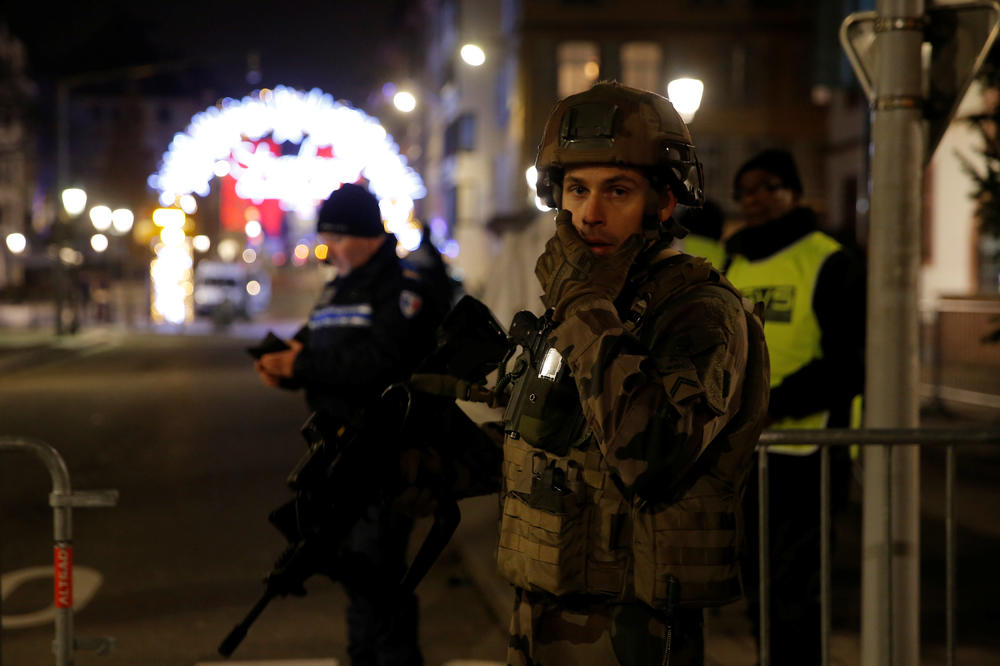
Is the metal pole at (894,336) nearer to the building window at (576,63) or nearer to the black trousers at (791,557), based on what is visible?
the black trousers at (791,557)

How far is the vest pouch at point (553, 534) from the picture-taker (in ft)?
7.04

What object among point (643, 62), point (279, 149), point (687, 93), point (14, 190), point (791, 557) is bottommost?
point (791, 557)

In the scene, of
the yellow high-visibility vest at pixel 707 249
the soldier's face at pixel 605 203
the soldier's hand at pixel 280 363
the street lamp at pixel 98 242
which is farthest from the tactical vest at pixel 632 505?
the street lamp at pixel 98 242

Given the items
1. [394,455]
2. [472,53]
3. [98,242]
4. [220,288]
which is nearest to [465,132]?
[220,288]

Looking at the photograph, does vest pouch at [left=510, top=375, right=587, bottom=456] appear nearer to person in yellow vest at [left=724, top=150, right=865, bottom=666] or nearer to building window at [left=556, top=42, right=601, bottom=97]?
person in yellow vest at [left=724, top=150, right=865, bottom=666]

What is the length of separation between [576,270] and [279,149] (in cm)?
2942

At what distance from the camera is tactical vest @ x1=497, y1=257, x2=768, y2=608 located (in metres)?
2.10

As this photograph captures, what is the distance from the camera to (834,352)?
4145 mm

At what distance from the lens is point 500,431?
261 cm

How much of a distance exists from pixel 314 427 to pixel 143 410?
41.0ft

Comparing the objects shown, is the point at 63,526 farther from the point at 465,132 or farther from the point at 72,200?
the point at 465,132

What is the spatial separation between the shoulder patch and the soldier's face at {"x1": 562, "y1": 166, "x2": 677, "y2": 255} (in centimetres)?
200

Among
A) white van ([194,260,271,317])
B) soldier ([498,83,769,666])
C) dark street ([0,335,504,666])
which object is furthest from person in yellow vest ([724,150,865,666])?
white van ([194,260,271,317])

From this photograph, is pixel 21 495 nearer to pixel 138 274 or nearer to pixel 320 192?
pixel 320 192
